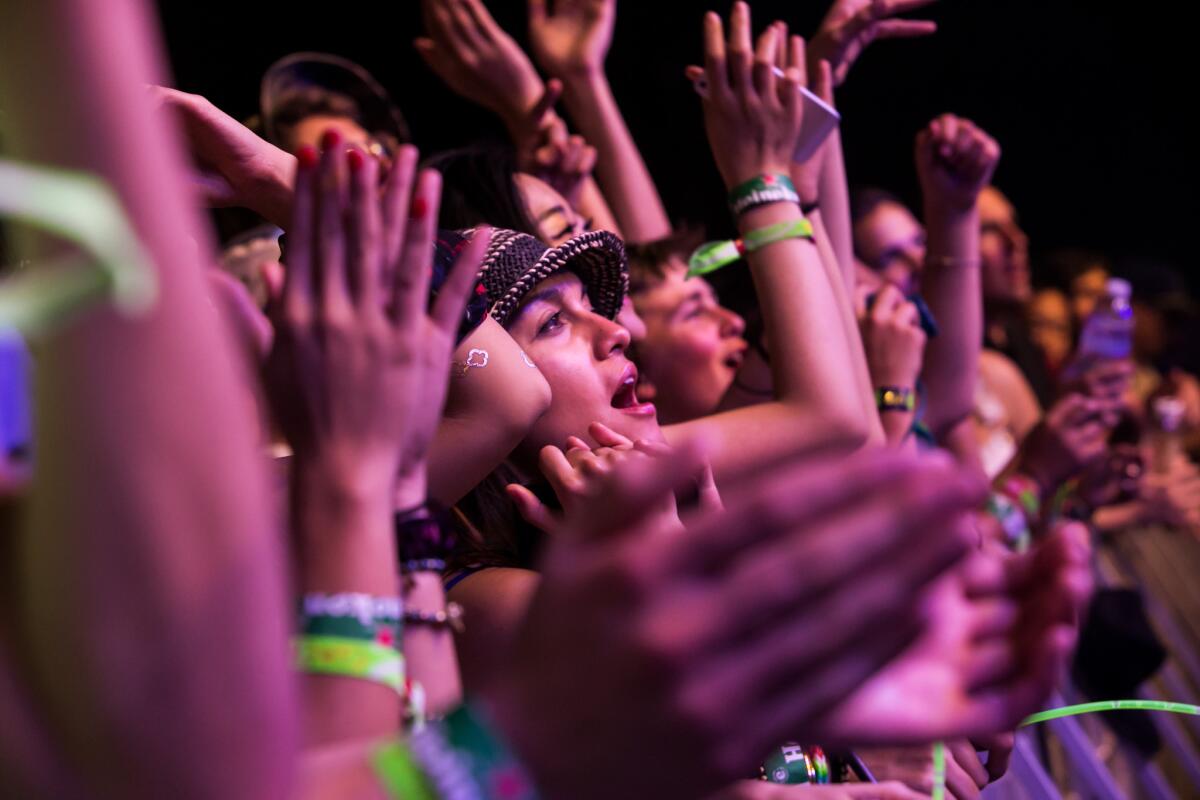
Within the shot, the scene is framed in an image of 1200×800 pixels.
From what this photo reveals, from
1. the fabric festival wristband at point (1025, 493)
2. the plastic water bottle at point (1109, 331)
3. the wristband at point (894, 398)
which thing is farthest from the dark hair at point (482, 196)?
the plastic water bottle at point (1109, 331)

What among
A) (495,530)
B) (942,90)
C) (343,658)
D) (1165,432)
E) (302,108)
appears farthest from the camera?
(942,90)

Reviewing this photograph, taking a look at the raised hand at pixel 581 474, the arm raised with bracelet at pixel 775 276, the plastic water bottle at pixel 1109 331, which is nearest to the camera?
the raised hand at pixel 581 474

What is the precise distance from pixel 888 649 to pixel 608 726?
15cm

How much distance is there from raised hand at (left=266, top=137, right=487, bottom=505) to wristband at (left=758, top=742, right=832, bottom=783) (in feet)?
1.99

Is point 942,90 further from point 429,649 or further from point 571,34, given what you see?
point 429,649

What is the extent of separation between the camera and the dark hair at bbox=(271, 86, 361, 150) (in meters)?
2.01

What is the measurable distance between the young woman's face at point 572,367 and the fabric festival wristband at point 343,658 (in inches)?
30.5

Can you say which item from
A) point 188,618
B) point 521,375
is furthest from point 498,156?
point 188,618

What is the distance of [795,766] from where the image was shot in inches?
45.5

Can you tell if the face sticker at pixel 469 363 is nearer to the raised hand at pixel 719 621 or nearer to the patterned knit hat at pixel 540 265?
the patterned knit hat at pixel 540 265

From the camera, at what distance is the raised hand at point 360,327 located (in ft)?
2.06

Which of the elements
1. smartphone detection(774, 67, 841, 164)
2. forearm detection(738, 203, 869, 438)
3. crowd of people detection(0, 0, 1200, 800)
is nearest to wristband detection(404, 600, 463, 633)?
crowd of people detection(0, 0, 1200, 800)

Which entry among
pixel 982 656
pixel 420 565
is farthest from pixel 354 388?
pixel 982 656

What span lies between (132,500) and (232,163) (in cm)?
71
